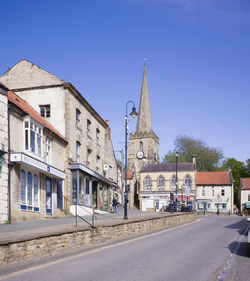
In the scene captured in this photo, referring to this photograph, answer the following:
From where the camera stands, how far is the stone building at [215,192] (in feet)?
231

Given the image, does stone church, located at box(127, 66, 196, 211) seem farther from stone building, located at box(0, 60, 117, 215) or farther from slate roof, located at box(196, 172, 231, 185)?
stone building, located at box(0, 60, 117, 215)

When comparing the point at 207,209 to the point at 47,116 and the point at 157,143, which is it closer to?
the point at 157,143

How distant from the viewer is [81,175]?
2958 centimetres

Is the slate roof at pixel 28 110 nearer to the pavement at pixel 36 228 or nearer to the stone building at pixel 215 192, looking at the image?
the pavement at pixel 36 228

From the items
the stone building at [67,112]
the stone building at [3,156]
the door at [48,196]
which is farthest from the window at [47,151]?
the stone building at [3,156]

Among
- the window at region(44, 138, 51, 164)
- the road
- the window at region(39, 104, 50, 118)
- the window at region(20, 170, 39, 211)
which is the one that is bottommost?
the road

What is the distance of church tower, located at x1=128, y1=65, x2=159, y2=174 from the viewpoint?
86688 millimetres

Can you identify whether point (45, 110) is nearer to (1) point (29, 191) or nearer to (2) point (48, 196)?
(2) point (48, 196)

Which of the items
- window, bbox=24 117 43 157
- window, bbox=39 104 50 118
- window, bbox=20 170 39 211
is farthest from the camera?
window, bbox=39 104 50 118

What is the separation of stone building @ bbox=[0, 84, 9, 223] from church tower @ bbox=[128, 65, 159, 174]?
6368 centimetres

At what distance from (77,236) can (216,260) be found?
485cm

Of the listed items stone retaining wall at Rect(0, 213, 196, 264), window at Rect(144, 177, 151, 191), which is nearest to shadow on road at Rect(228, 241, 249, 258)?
stone retaining wall at Rect(0, 213, 196, 264)

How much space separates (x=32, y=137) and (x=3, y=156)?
3707 mm

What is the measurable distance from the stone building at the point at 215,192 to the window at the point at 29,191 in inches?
2097
